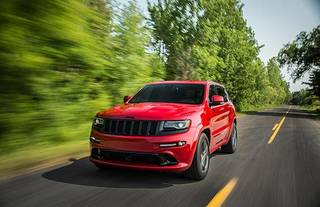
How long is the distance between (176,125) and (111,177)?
4.70ft

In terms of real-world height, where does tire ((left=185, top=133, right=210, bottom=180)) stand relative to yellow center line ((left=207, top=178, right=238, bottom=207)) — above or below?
above

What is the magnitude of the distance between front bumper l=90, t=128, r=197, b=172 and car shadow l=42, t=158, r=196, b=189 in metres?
0.29

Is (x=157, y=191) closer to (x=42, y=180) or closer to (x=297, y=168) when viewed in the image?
(x=42, y=180)

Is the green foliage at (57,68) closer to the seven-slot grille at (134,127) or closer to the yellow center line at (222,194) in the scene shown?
the seven-slot grille at (134,127)

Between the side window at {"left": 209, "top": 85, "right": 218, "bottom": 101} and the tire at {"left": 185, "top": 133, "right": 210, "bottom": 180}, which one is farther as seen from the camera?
the side window at {"left": 209, "top": 85, "right": 218, "bottom": 101}

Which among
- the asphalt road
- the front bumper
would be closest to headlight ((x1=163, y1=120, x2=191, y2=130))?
the front bumper

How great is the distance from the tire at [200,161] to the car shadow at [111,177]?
0.15 m

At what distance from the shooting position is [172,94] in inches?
324

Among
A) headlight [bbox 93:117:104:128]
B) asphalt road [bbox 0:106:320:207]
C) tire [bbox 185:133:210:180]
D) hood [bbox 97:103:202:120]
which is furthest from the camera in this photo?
headlight [bbox 93:117:104:128]

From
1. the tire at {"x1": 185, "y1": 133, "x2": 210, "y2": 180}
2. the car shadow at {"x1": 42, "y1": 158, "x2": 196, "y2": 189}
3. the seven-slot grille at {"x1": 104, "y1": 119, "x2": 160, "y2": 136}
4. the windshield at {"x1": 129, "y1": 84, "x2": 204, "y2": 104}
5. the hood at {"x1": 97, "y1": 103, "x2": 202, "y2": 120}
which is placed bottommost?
the car shadow at {"x1": 42, "y1": 158, "x2": 196, "y2": 189}

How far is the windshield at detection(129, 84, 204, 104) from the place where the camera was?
802 centimetres

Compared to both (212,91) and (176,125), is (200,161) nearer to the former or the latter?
(176,125)

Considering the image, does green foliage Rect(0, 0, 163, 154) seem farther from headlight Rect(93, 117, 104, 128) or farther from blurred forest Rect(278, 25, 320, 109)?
blurred forest Rect(278, 25, 320, 109)

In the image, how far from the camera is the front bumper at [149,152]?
6406 mm
